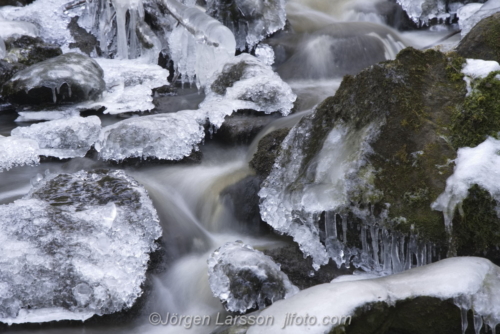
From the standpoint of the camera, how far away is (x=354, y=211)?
3.30 metres

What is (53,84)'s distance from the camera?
244 inches

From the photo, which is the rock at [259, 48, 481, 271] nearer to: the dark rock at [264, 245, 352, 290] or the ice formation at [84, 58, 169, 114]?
the dark rock at [264, 245, 352, 290]

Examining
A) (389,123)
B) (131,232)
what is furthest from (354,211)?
(131,232)

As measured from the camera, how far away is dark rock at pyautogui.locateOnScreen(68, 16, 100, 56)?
862 centimetres

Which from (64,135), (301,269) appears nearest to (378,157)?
(301,269)

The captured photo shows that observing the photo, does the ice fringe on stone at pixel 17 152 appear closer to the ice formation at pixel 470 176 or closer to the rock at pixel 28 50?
the rock at pixel 28 50

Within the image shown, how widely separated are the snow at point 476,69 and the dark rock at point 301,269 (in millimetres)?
1442

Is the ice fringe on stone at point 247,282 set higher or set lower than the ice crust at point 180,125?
lower

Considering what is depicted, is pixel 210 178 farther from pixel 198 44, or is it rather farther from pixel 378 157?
pixel 198 44

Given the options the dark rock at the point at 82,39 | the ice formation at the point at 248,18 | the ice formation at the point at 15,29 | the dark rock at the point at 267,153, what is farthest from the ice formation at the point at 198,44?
the dark rock at the point at 267,153

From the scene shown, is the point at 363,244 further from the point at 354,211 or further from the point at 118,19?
Result: the point at 118,19

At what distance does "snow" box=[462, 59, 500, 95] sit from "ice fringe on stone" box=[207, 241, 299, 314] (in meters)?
1.71

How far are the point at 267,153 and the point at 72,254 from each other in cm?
185

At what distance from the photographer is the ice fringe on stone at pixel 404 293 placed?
7.92 ft
